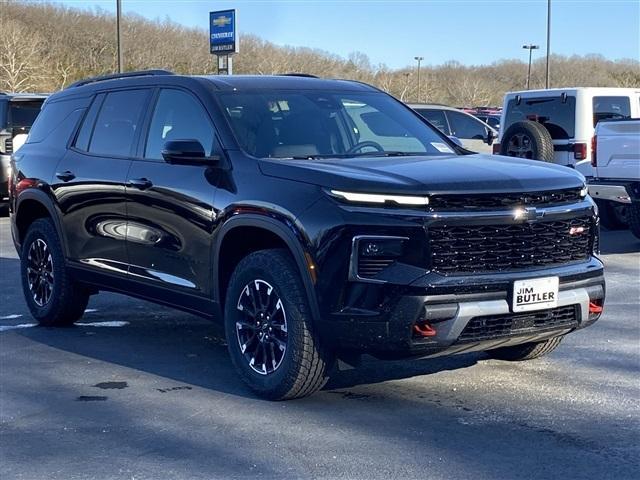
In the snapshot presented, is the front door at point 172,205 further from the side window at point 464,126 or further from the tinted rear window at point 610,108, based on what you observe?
the side window at point 464,126

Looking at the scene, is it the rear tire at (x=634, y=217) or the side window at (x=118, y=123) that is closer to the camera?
the side window at (x=118, y=123)

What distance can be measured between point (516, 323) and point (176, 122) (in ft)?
8.56

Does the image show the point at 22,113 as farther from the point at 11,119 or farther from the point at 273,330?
the point at 273,330

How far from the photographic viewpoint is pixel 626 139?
11.5 metres

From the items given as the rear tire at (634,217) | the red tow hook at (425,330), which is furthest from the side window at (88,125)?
the rear tire at (634,217)

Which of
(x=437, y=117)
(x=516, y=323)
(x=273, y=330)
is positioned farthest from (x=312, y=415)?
(x=437, y=117)

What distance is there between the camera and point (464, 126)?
62.3 ft

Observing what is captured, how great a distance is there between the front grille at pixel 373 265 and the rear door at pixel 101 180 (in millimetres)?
2273

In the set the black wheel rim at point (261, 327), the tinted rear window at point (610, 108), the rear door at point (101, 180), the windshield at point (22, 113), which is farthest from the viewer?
the windshield at point (22, 113)

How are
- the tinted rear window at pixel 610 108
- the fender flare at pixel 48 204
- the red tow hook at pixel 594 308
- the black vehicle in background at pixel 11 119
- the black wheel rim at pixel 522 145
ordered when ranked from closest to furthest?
the red tow hook at pixel 594 308
the fender flare at pixel 48 204
the black wheel rim at pixel 522 145
the tinted rear window at pixel 610 108
the black vehicle in background at pixel 11 119

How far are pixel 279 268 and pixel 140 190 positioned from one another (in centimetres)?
149

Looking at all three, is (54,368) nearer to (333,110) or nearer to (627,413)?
(333,110)

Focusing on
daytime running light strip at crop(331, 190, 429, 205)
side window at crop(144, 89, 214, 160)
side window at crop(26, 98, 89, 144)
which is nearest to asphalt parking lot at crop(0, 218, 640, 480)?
daytime running light strip at crop(331, 190, 429, 205)

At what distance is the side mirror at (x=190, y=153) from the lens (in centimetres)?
596
